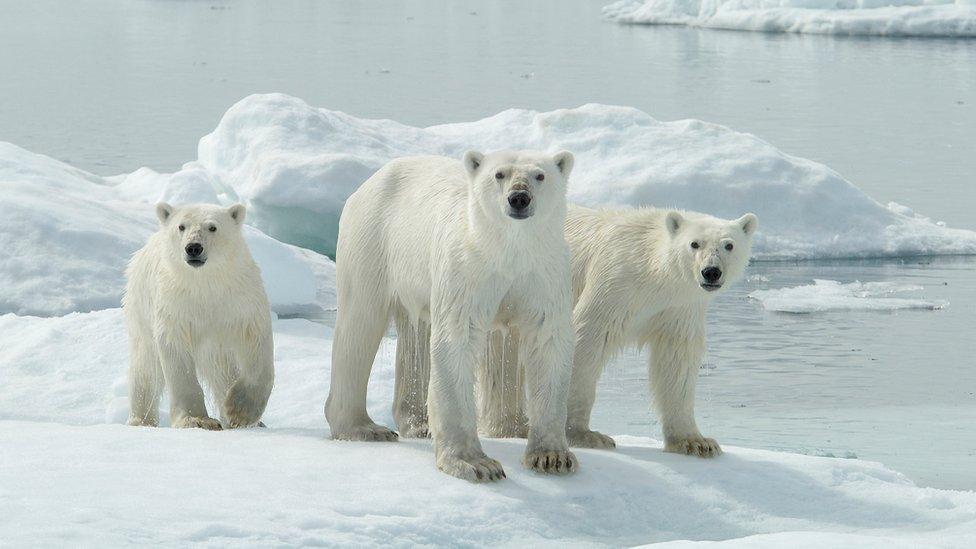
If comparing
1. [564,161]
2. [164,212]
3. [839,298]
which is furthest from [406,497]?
[839,298]

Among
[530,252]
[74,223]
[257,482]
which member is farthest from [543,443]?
[74,223]

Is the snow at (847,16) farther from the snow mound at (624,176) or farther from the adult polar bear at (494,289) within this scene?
the adult polar bear at (494,289)

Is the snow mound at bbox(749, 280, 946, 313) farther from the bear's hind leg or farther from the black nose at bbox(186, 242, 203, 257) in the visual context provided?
the black nose at bbox(186, 242, 203, 257)

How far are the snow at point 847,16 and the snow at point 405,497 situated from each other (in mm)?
37334

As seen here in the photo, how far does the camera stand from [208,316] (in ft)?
21.6

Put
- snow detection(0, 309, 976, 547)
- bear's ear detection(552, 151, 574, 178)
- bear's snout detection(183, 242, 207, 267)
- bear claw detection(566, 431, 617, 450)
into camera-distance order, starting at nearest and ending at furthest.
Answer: snow detection(0, 309, 976, 547), bear's ear detection(552, 151, 574, 178), bear claw detection(566, 431, 617, 450), bear's snout detection(183, 242, 207, 267)

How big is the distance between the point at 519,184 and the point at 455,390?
808 mm

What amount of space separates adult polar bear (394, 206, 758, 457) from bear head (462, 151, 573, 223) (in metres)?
0.89

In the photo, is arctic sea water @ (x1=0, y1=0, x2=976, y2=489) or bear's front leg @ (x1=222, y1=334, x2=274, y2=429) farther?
arctic sea water @ (x1=0, y1=0, x2=976, y2=489)

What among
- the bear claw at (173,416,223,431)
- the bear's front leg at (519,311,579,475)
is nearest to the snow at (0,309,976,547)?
the bear's front leg at (519,311,579,475)

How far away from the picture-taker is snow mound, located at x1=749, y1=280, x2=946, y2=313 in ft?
39.3

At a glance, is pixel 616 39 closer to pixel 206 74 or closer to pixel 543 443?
pixel 206 74

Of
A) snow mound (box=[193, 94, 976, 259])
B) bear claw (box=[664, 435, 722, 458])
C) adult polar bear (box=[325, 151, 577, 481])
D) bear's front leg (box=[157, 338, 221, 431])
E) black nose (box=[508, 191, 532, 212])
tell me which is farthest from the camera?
snow mound (box=[193, 94, 976, 259])

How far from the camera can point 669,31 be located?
4816 cm
